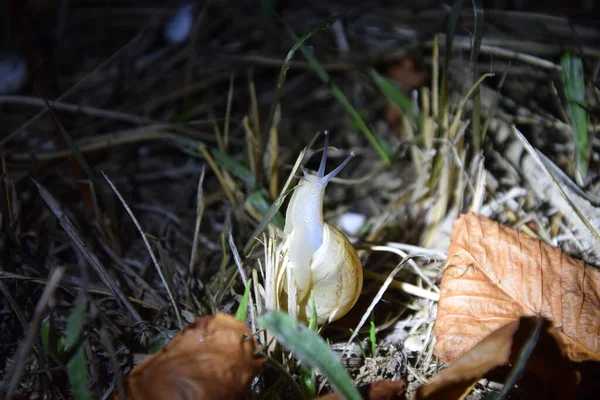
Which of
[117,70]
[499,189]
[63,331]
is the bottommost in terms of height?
[63,331]

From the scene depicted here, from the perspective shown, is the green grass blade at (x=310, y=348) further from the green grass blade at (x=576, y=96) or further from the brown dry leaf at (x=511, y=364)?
the green grass blade at (x=576, y=96)

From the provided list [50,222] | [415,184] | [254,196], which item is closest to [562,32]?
[415,184]

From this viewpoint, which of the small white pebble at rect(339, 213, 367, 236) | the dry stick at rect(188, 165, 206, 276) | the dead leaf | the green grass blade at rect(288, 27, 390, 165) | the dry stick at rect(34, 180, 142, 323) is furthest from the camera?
the dead leaf

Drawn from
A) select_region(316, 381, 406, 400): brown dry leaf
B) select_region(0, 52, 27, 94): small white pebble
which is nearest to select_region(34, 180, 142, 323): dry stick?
select_region(316, 381, 406, 400): brown dry leaf

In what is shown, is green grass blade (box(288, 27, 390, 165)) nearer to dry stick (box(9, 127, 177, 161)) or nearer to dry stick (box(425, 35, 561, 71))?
dry stick (box(425, 35, 561, 71))

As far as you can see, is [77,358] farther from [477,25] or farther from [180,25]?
[180,25]

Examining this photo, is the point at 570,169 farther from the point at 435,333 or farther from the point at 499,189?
the point at 435,333

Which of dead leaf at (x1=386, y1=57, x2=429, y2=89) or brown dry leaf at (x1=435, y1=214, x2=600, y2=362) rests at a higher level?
dead leaf at (x1=386, y1=57, x2=429, y2=89)
